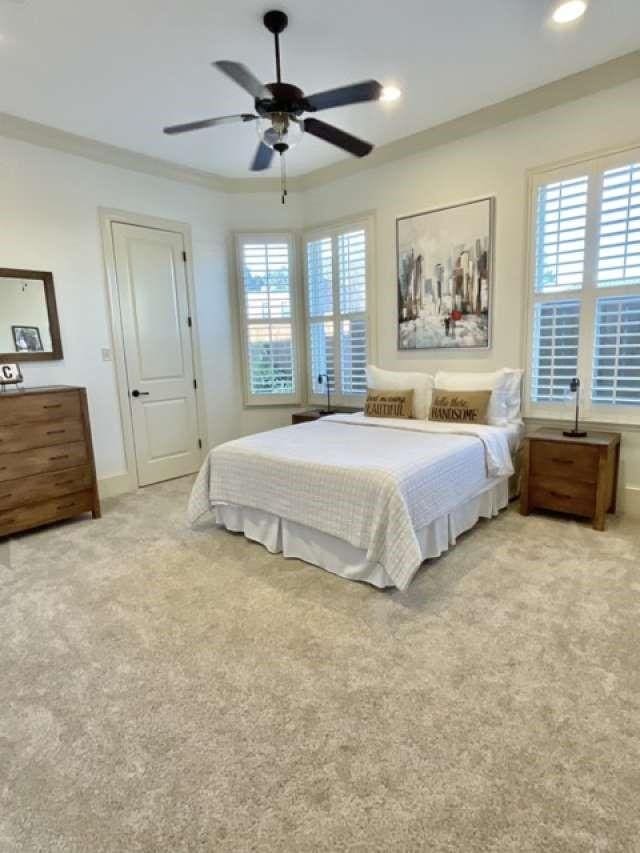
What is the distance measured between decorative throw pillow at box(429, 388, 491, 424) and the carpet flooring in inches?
44.8

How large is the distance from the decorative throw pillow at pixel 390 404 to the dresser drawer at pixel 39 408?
93.7 inches

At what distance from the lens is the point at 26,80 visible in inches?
117

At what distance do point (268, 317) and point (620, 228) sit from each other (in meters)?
3.30

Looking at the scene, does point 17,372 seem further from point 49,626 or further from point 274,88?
point 274,88

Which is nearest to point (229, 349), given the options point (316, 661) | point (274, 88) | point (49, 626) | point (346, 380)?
point (346, 380)

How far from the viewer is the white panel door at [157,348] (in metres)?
4.30

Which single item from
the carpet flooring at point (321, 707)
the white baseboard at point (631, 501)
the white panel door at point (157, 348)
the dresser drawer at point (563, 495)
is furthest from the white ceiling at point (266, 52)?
the carpet flooring at point (321, 707)

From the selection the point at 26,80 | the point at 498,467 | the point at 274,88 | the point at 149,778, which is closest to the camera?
the point at 149,778

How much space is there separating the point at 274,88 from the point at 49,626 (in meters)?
2.85

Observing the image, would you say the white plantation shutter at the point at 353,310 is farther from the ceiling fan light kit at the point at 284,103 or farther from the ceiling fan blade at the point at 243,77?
the ceiling fan blade at the point at 243,77

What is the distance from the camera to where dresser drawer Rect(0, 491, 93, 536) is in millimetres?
3271

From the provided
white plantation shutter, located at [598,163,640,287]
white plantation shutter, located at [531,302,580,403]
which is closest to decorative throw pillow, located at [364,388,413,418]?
white plantation shutter, located at [531,302,580,403]

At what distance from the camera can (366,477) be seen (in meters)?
2.46

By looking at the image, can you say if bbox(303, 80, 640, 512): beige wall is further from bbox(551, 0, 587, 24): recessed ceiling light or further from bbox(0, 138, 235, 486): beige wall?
bbox(0, 138, 235, 486): beige wall
